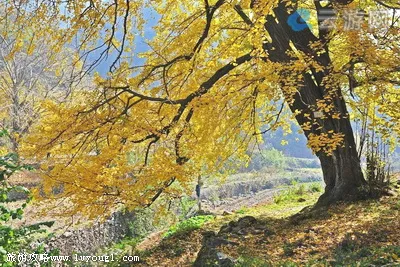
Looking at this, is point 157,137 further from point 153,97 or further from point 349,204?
point 349,204

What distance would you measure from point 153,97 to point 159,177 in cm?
111

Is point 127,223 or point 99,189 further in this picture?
point 127,223

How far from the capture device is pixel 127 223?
1086cm

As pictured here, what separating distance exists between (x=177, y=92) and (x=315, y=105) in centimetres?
215

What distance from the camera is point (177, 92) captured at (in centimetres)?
530

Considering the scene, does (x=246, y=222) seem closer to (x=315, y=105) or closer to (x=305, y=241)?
(x=305, y=241)

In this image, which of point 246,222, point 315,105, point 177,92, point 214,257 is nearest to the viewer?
point 214,257

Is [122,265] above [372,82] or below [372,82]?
below

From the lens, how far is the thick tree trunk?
588 centimetres

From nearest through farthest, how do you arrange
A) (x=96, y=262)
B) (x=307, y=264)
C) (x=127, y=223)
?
1. (x=307, y=264)
2. (x=96, y=262)
3. (x=127, y=223)

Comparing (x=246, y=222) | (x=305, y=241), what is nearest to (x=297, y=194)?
(x=246, y=222)

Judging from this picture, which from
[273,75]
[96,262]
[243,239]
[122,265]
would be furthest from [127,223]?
[273,75]

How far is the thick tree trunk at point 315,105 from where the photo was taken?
588cm

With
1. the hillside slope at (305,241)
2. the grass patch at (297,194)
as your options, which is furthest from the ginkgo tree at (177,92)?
the grass patch at (297,194)
